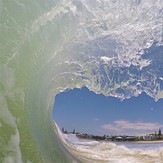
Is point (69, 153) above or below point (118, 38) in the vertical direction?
below

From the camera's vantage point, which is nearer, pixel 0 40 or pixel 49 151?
pixel 0 40

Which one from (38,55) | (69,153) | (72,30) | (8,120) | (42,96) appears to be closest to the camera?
(8,120)

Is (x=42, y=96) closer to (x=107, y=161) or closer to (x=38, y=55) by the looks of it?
(x=38, y=55)

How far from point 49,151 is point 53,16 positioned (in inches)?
110

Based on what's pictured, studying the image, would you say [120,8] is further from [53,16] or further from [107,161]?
[107,161]

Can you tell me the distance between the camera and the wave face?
26.7ft

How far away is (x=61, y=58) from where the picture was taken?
33.2 feet

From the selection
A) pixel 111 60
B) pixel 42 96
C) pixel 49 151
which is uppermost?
pixel 111 60

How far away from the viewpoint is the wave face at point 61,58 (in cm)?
812

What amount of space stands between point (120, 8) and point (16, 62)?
2.52 m

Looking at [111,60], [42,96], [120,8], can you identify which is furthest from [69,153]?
[120,8]

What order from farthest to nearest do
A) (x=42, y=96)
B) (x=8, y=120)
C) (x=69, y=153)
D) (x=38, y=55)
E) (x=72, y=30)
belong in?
(x=69, y=153) < (x=42, y=96) < (x=72, y=30) < (x=38, y=55) < (x=8, y=120)

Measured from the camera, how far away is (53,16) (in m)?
9.06

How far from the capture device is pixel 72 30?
9.67 meters
